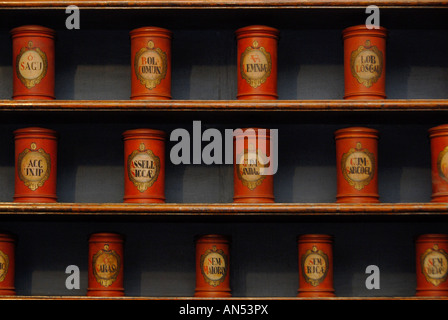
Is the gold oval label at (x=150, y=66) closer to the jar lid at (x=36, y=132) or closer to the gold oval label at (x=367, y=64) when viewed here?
the jar lid at (x=36, y=132)

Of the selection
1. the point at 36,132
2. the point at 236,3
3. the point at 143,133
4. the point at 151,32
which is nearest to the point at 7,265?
the point at 36,132

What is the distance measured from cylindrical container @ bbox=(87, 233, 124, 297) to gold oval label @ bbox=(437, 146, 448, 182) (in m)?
0.93

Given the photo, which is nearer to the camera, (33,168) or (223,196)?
(33,168)

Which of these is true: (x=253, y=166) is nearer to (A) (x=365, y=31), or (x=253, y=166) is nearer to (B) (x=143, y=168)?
(B) (x=143, y=168)

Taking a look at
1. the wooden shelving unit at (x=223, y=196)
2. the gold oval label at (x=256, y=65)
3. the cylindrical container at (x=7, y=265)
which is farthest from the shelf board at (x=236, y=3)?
the cylindrical container at (x=7, y=265)

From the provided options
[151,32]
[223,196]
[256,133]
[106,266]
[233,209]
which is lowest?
[106,266]

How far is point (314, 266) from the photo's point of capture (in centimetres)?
241

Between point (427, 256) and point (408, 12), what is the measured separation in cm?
71

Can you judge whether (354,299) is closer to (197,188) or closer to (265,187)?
(265,187)

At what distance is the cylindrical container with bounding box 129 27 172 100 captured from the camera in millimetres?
2436

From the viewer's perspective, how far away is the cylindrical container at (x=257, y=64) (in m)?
2.43

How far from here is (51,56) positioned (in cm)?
249

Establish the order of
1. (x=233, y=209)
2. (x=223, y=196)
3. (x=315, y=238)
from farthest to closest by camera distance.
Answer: (x=223, y=196) < (x=315, y=238) < (x=233, y=209)

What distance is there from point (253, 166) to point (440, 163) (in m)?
0.53
